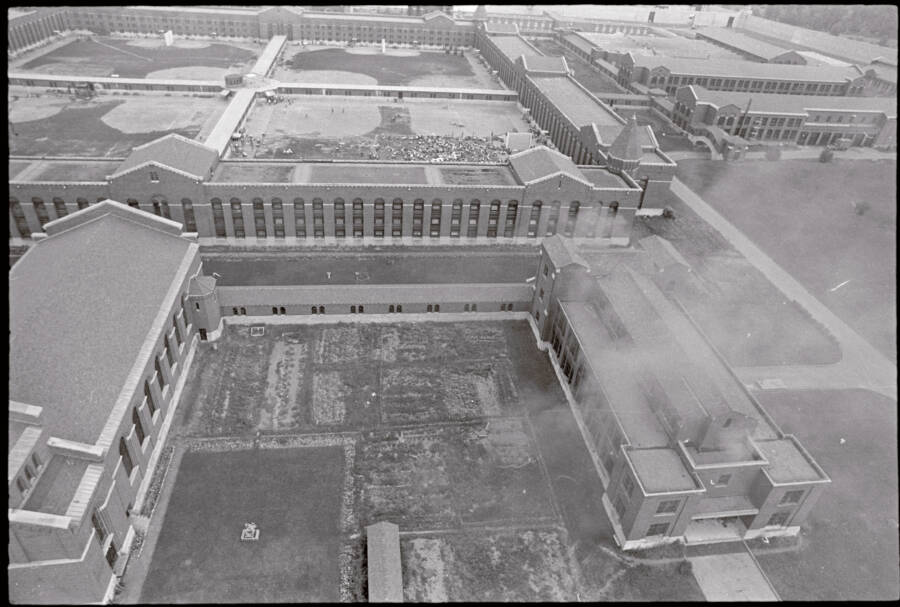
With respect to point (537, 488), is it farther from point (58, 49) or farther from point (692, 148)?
point (58, 49)

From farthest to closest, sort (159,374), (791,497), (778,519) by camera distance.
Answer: (159,374) → (778,519) → (791,497)

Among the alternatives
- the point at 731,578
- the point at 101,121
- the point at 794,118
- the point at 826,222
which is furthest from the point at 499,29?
the point at 731,578

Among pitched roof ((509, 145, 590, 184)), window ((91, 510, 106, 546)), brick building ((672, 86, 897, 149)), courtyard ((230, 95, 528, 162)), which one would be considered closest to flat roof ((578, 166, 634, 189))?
pitched roof ((509, 145, 590, 184))

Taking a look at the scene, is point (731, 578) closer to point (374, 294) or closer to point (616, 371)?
point (616, 371)

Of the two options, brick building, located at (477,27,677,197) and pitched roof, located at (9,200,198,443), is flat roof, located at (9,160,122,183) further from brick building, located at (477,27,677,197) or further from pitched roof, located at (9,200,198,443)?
brick building, located at (477,27,677,197)

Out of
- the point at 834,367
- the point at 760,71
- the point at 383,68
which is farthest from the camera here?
the point at 383,68

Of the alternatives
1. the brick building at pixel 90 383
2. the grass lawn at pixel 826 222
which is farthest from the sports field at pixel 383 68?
the brick building at pixel 90 383

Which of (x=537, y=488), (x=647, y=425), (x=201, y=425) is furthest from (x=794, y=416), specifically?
(x=201, y=425)
